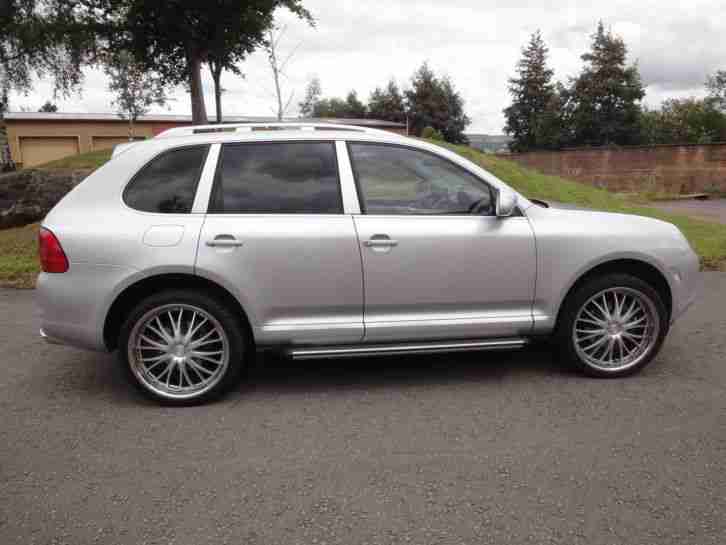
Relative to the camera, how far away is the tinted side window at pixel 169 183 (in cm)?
389

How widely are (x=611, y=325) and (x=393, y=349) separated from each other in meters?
1.60

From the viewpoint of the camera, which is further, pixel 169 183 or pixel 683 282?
pixel 683 282

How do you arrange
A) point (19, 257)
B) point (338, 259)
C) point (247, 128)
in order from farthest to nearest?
1. point (19, 257)
2. point (247, 128)
3. point (338, 259)

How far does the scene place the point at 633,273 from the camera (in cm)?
437

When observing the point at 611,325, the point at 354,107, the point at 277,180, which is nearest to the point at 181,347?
A: the point at 277,180

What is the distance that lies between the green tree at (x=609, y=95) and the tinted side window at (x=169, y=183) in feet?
181

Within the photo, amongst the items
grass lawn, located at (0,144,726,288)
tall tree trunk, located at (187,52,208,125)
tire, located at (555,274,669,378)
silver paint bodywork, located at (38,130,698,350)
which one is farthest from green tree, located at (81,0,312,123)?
tire, located at (555,274,669,378)

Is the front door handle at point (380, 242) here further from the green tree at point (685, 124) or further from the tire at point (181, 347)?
the green tree at point (685, 124)

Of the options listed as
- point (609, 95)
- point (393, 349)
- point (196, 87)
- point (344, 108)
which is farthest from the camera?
point (344, 108)

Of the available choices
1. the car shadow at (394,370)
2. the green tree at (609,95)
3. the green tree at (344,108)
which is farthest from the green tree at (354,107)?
the car shadow at (394,370)

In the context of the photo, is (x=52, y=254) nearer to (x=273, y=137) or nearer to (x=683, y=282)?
(x=273, y=137)

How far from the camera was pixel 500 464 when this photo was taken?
3066 mm

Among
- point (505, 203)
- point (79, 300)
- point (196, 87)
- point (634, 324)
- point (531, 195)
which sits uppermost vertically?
point (196, 87)

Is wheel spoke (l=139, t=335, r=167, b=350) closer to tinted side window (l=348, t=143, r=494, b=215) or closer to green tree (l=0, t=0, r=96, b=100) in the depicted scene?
tinted side window (l=348, t=143, r=494, b=215)
